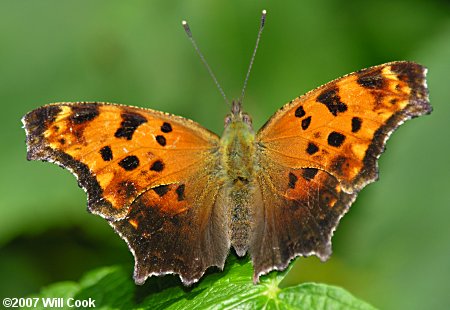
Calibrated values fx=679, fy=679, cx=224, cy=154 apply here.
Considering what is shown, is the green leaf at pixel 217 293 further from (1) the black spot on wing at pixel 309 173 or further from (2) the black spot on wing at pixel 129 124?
(2) the black spot on wing at pixel 129 124

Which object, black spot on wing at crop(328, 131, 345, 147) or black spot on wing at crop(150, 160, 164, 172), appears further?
black spot on wing at crop(150, 160, 164, 172)

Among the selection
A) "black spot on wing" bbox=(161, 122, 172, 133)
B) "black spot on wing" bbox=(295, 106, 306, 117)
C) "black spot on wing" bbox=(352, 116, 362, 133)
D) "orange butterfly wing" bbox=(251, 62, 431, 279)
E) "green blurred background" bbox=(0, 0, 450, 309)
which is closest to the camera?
"orange butterfly wing" bbox=(251, 62, 431, 279)

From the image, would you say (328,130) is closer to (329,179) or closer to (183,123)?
(329,179)

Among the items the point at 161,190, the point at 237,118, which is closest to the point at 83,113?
the point at 161,190

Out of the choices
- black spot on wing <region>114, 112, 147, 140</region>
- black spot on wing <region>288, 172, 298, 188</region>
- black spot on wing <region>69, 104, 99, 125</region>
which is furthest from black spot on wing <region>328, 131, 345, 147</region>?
black spot on wing <region>69, 104, 99, 125</region>

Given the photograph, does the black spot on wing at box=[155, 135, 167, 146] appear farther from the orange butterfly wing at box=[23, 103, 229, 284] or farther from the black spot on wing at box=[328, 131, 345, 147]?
the black spot on wing at box=[328, 131, 345, 147]
